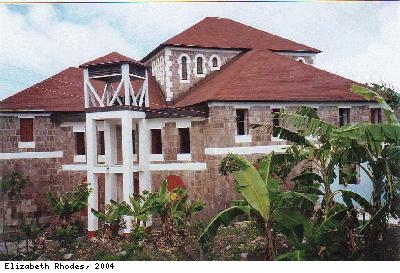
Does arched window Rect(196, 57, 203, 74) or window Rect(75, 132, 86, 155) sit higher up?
arched window Rect(196, 57, 203, 74)

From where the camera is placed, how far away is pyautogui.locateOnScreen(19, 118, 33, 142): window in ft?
24.2

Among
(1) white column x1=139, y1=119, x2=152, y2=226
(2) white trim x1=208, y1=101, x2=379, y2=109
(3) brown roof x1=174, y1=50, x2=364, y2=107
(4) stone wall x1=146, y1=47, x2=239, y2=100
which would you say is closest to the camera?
(2) white trim x1=208, y1=101, x2=379, y2=109

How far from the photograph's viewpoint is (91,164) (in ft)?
24.4

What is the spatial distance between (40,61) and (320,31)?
159 inches

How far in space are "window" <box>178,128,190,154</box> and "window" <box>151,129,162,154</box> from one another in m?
0.33

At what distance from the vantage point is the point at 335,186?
6.69 meters

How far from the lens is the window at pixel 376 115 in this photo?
6.85 metres

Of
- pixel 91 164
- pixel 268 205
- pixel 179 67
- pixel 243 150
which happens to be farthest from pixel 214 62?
pixel 268 205

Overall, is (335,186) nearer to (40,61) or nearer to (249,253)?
(249,253)

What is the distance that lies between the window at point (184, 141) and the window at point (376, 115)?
2.74 m

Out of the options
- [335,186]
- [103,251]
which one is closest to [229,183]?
[335,186]

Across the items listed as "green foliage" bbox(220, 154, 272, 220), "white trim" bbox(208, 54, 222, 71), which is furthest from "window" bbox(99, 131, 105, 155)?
"green foliage" bbox(220, 154, 272, 220)

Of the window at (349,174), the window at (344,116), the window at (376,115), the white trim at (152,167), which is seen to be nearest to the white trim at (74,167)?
the white trim at (152,167)

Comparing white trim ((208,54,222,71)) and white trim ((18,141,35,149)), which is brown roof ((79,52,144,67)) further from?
white trim ((208,54,222,71))
